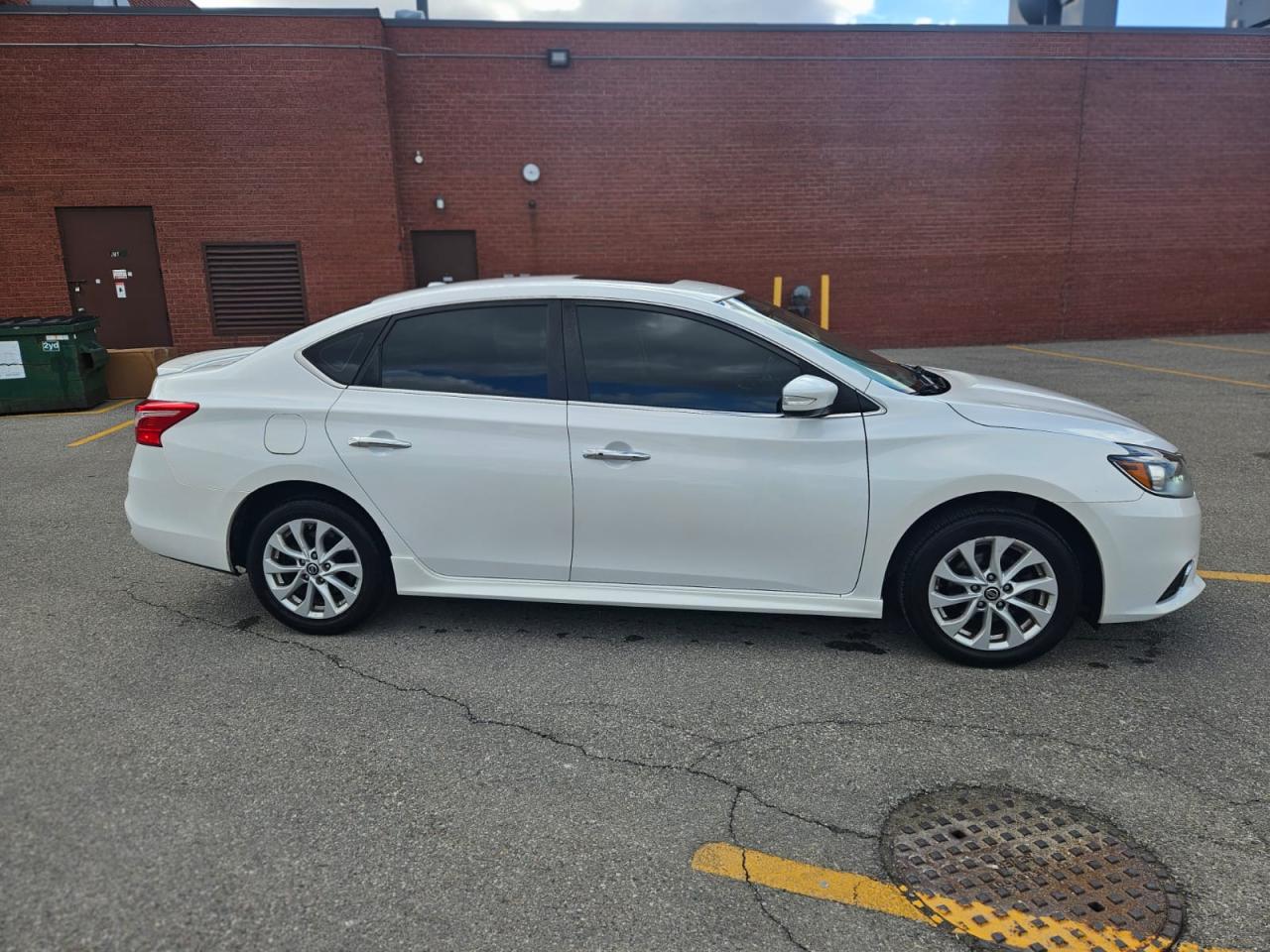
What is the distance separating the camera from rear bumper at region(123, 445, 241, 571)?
4281 millimetres

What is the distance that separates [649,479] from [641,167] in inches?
488

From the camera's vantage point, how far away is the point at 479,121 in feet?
48.6

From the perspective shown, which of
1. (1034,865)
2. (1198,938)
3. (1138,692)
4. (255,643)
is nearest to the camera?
(1198,938)

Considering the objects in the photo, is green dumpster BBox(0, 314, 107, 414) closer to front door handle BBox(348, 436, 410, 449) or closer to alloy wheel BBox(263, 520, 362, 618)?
alloy wheel BBox(263, 520, 362, 618)

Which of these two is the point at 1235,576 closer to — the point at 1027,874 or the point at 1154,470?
the point at 1154,470

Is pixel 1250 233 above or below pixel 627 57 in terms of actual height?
below

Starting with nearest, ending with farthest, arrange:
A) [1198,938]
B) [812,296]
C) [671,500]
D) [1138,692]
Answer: [1198,938] < [1138,692] < [671,500] < [812,296]

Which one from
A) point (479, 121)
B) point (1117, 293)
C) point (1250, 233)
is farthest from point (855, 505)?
point (1250, 233)

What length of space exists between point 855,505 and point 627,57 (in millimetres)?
12993

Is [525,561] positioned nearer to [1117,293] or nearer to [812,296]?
[812,296]

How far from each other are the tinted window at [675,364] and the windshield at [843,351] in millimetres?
242

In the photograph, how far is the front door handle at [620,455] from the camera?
12.9 ft

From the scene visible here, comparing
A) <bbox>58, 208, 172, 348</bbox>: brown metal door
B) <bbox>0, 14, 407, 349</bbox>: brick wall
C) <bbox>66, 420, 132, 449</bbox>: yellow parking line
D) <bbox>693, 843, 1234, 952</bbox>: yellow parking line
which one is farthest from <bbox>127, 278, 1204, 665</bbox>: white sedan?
<bbox>58, 208, 172, 348</bbox>: brown metal door

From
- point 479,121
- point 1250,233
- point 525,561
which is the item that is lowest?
point 525,561
